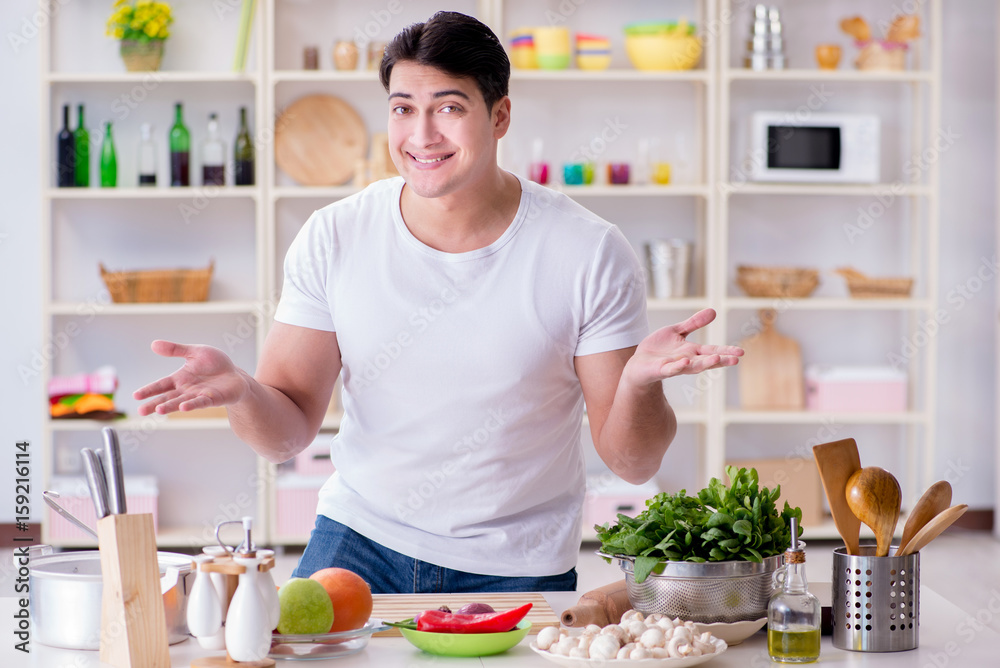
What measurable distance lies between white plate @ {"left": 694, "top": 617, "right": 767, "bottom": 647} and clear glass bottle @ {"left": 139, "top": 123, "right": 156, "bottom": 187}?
11.3 feet

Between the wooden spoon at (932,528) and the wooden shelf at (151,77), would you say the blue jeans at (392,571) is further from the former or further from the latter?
the wooden shelf at (151,77)

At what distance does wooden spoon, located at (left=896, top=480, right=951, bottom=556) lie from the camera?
4.25ft

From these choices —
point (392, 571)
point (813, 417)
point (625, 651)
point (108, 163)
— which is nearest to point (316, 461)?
point (108, 163)

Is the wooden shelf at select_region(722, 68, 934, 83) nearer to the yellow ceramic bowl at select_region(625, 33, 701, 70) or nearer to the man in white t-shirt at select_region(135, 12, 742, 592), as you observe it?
the yellow ceramic bowl at select_region(625, 33, 701, 70)

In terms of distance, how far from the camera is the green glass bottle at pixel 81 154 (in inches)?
162

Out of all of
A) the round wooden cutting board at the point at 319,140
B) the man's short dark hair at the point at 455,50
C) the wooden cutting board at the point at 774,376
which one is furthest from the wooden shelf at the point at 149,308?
the man's short dark hair at the point at 455,50

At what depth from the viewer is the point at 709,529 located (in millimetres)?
1299

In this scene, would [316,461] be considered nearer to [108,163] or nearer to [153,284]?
[153,284]

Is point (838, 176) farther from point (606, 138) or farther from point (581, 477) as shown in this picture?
Result: point (581, 477)

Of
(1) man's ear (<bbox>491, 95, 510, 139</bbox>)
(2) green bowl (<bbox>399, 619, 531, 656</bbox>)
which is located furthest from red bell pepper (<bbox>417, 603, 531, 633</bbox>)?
(1) man's ear (<bbox>491, 95, 510, 139</bbox>)

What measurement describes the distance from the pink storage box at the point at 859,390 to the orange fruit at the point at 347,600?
3302mm

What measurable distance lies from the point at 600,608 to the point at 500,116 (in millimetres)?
842

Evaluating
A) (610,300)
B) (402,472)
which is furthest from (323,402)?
(610,300)

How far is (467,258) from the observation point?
1.72 meters
